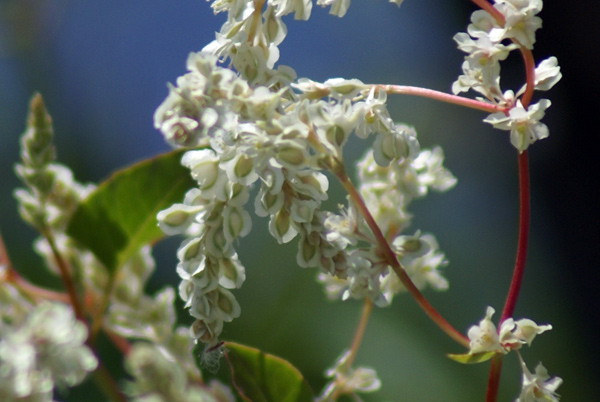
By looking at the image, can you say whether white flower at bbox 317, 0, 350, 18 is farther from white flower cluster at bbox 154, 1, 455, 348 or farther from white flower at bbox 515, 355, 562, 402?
white flower at bbox 515, 355, 562, 402

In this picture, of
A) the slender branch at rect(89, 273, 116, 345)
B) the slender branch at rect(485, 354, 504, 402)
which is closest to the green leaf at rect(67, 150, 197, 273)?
the slender branch at rect(89, 273, 116, 345)

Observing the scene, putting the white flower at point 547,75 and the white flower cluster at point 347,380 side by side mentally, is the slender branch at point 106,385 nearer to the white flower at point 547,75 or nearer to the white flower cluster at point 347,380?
the white flower cluster at point 347,380

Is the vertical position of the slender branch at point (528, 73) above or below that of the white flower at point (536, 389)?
above

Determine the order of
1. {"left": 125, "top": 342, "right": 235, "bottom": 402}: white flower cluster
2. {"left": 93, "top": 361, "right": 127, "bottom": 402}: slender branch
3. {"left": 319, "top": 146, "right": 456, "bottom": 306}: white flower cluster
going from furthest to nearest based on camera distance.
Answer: {"left": 319, "top": 146, "right": 456, "bottom": 306}: white flower cluster < {"left": 93, "top": 361, "right": 127, "bottom": 402}: slender branch < {"left": 125, "top": 342, "right": 235, "bottom": 402}: white flower cluster

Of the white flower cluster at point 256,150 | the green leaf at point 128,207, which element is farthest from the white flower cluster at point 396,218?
the green leaf at point 128,207

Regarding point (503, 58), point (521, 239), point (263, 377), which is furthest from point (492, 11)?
point (263, 377)

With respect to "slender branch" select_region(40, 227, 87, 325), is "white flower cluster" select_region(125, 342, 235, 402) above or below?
above
